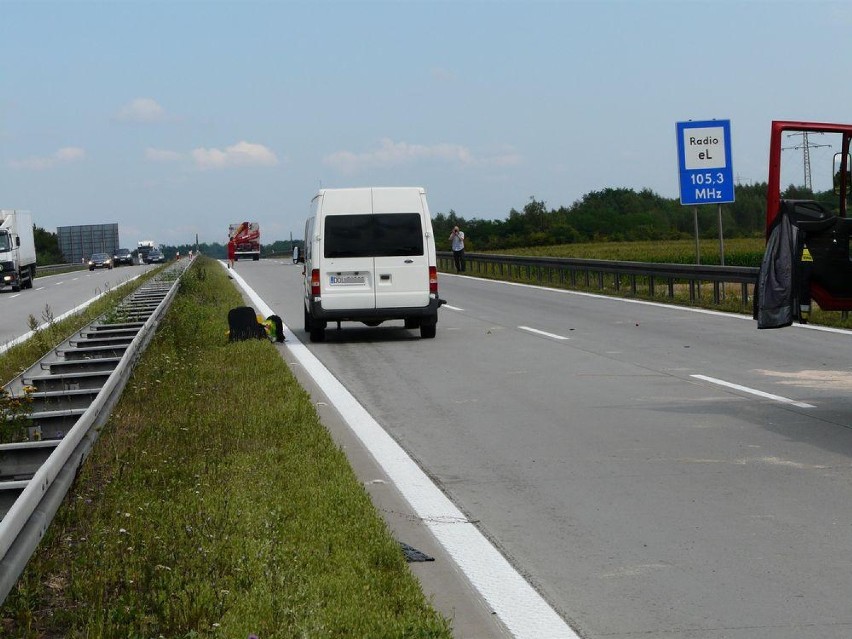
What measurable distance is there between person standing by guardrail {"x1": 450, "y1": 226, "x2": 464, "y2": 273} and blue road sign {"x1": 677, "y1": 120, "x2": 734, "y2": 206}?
1859 centimetres

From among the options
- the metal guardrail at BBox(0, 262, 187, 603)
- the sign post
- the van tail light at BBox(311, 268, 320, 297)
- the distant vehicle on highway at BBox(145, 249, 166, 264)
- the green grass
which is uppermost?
the sign post

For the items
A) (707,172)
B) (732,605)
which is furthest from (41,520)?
(707,172)

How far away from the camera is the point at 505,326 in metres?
19.9

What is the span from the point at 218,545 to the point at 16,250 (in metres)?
42.2

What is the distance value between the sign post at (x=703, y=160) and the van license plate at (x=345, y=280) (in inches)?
427

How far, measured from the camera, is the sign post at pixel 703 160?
88.6 ft

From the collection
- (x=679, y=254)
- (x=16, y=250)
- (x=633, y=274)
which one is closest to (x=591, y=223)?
(x=679, y=254)

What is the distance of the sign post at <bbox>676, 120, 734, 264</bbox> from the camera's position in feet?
88.6

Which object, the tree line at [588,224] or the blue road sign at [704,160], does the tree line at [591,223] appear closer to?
the tree line at [588,224]

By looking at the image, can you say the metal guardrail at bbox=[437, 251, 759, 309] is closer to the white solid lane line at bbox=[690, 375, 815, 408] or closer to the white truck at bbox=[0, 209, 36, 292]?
the white solid lane line at bbox=[690, 375, 815, 408]

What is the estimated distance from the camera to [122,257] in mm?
104875

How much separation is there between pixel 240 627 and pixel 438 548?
166 centimetres

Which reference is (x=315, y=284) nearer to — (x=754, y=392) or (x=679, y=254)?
(x=754, y=392)

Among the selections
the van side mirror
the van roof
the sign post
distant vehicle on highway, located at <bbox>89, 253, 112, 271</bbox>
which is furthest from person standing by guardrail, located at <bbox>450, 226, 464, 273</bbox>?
distant vehicle on highway, located at <bbox>89, 253, 112, 271</bbox>
